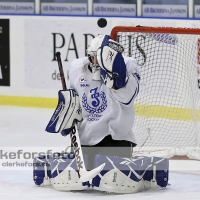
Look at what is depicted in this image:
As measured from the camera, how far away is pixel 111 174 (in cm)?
291

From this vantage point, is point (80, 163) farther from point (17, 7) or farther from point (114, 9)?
point (17, 7)

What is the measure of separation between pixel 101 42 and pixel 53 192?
2.10 ft

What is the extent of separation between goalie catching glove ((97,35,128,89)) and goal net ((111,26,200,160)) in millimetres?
930

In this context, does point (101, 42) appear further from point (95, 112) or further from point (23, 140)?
point (23, 140)

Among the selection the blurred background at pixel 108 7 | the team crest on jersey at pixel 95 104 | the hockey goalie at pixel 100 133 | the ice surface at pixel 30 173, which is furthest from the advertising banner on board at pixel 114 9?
the team crest on jersey at pixel 95 104

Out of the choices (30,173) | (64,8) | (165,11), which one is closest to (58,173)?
(30,173)

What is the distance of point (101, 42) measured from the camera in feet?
9.64

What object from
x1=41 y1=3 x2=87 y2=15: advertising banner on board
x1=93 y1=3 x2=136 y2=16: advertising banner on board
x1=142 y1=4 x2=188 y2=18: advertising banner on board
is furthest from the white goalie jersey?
x1=41 y1=3 x2=87 y2=15: advertising banner on board

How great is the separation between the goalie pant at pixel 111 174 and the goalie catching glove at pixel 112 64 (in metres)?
0.32

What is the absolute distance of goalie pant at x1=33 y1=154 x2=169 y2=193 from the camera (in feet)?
9.57

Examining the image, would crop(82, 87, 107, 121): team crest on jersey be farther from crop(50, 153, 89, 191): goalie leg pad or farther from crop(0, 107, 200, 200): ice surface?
crop(0, 107, 200, 200): ice surface

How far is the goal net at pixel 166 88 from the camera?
3854 millimetres

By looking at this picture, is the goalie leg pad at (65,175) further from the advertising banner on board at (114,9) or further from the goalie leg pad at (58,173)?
the advertising banner on board at (114,9)

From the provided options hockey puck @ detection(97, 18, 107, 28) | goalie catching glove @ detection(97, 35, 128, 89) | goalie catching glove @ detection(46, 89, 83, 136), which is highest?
hockey puck @ detection(97, 18, 107, 28)
